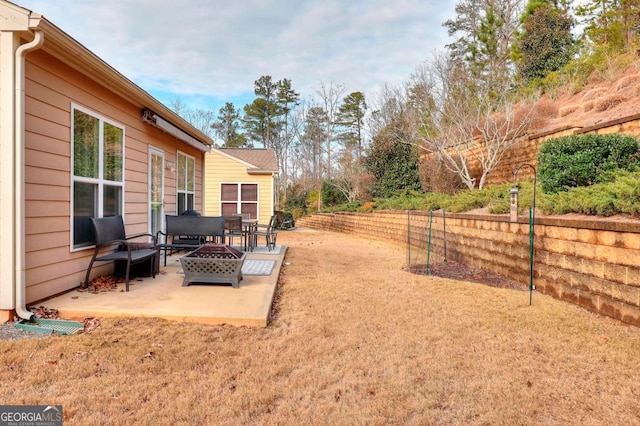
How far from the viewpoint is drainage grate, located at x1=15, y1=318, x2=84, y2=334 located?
2.93m

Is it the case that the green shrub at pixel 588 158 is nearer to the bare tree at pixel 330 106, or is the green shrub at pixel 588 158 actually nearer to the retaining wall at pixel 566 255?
the retaining wall at pixel 566 255

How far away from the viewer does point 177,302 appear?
367 cm

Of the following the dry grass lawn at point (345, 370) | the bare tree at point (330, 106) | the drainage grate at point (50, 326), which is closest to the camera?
the dry grass lawn at point (345, 370)

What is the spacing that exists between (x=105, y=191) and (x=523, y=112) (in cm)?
1191

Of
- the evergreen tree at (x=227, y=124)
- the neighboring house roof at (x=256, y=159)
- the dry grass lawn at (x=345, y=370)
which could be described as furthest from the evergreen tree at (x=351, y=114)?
the dry grass lawn at (x=345, y=370)

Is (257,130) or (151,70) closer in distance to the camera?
(151,70)

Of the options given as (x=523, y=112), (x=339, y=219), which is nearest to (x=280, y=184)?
(x=339, y=219)

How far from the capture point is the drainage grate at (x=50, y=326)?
293 centimetres

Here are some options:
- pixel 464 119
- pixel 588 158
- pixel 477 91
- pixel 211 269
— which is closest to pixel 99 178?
pixel 211 269

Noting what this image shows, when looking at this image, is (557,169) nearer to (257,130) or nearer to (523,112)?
(523,112)

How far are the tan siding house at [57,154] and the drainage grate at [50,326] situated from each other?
110 millimetres

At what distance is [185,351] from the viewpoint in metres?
2.72

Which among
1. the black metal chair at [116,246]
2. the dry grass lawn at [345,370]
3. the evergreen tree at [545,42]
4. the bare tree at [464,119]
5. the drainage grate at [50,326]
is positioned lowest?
the dry grass lawn at [345,370]
